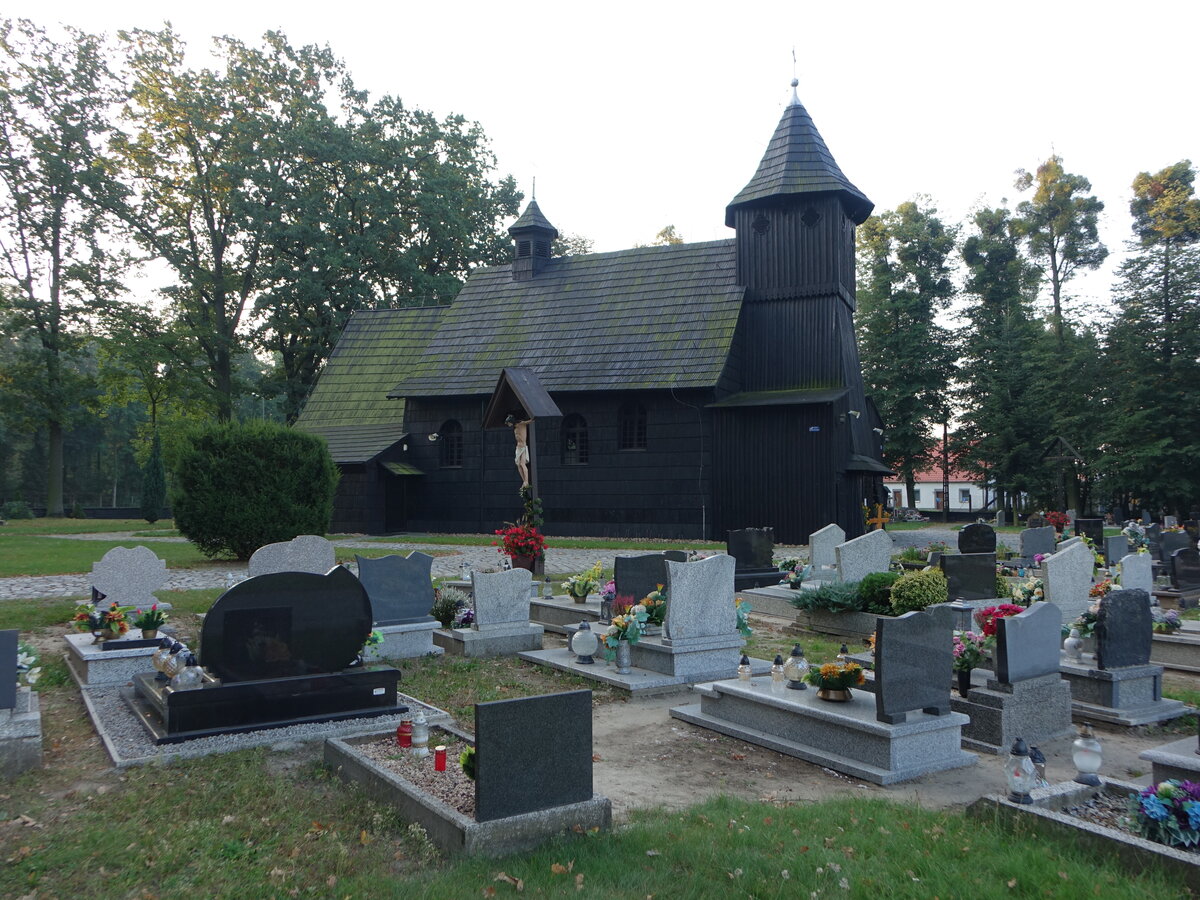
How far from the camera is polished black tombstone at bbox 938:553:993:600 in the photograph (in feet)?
41.7

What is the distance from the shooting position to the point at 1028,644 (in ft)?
23.8

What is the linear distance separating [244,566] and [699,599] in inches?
507

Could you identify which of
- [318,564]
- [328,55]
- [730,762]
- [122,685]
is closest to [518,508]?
[318,564]

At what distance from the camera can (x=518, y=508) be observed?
28.4 meters

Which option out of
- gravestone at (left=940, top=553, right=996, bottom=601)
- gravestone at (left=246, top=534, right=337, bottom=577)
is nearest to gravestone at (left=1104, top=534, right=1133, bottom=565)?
gravestone at (left=940, top=553, right=996, bottom=601)

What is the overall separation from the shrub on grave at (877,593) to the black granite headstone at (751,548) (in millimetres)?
3775

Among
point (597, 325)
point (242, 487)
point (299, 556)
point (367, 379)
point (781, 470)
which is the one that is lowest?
point (299, 556)

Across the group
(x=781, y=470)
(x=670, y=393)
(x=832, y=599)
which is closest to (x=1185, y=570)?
(x=832, y=599)

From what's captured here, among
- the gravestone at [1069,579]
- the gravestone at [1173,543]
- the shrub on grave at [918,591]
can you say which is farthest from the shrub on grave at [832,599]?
the gravestone at [1173,543]

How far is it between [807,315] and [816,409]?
3.31 meters

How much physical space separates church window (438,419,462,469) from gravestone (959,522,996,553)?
18.0 meters

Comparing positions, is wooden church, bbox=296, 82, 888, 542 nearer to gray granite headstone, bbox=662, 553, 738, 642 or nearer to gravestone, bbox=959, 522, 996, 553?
gravestone, bbox=959, 522, 996, 553

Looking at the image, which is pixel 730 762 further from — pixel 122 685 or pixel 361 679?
pixel 122 685

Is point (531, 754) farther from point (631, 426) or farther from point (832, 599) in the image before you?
point (631, 426)
